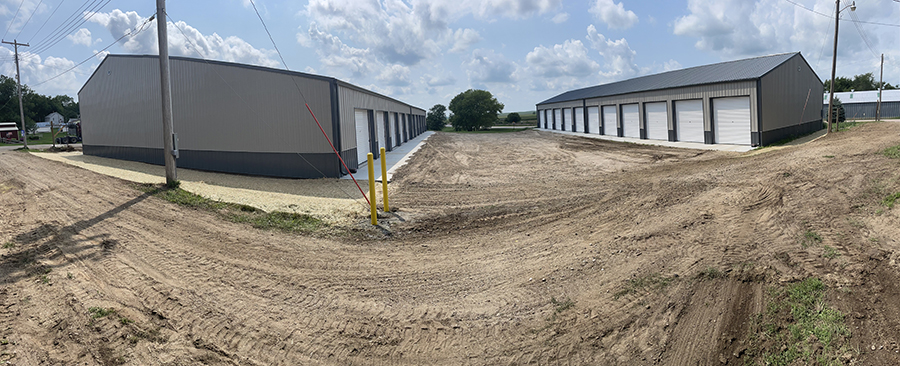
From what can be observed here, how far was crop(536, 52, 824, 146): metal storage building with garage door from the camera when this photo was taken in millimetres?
24781

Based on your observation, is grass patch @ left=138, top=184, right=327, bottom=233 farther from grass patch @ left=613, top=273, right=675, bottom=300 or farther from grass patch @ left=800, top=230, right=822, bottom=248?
grass patch @ left=800, top=230, right=822, bottom=248

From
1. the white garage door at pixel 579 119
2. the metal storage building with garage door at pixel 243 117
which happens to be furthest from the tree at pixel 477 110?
the metal storage building with garage door at pixel 243 117

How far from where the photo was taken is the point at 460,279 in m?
6.24

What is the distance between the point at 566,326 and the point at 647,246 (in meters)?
2.56

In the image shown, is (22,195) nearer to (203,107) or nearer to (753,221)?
(203,107)

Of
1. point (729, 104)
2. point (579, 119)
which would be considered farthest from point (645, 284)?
point (579, 119)

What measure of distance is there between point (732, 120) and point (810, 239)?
74.9 feet

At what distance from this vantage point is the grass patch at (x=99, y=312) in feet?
16.3

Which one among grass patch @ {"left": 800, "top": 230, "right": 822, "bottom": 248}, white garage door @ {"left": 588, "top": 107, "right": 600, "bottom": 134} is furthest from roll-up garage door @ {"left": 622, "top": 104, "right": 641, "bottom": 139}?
grass patch @ {"left": 800, "top": 230, "right": 822, "bottom": 248}

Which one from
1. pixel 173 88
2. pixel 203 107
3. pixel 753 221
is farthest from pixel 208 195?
pixel 753 221

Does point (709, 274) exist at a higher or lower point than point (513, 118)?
lower

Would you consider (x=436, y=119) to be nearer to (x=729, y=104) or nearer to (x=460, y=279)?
(x=729, y=104)

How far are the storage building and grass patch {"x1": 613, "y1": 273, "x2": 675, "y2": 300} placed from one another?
206 feet

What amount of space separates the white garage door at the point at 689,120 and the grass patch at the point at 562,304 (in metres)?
26.5
